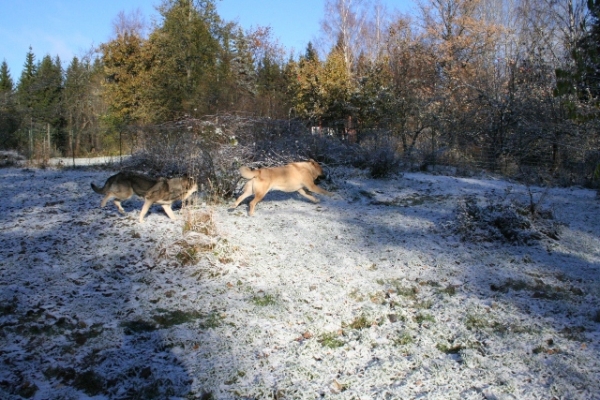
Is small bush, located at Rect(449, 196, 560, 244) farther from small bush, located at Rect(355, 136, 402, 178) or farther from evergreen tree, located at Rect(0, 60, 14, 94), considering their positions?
evergreen tree, located at Rect(0, 60, 14, 94)

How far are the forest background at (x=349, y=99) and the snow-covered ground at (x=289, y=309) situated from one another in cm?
355

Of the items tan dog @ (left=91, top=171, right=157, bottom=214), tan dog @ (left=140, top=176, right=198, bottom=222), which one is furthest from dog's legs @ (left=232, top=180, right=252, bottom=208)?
tan dog @ (left=91, top=171, right=157, bottom=214)

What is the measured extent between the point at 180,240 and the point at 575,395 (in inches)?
197

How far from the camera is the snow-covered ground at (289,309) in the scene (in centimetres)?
371

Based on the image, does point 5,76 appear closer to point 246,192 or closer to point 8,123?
point 8,123

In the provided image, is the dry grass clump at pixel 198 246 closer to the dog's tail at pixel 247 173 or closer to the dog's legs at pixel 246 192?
the dog's tail at pixel 247 173

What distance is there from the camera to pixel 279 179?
9.39 meters

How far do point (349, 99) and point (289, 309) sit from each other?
18303mm

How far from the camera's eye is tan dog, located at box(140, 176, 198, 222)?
25.8 feet

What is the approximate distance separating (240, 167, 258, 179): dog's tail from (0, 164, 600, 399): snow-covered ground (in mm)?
950

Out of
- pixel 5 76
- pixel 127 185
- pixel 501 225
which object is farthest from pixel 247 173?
pixel 5 76

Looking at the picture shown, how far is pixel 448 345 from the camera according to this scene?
4.29 meters

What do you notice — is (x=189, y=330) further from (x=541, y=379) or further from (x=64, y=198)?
(x=64, y=198)

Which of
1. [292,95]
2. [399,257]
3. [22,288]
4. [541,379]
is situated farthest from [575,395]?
[292,95]
